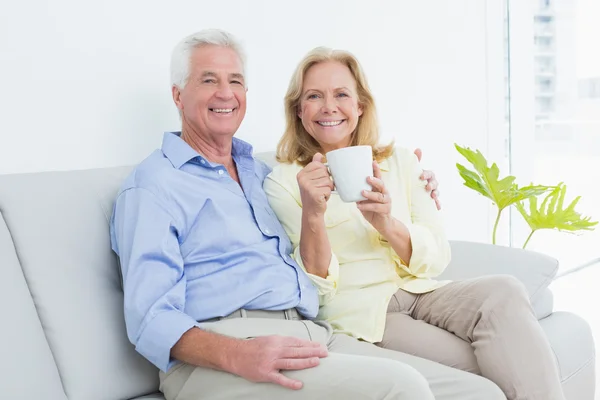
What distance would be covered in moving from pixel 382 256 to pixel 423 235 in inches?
4.7

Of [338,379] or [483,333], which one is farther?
[483,333]

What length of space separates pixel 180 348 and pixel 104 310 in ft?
0.71

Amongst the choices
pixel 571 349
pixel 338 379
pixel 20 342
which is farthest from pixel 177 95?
pixel 571 349

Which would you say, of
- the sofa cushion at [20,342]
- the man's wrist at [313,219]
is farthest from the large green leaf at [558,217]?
the sofa cushion at [20,342]

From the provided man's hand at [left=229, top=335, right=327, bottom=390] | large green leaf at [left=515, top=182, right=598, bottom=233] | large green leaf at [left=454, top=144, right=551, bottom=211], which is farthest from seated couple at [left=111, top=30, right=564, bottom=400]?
large green leaf at [left=515, top=182, right=598, bottom=233]

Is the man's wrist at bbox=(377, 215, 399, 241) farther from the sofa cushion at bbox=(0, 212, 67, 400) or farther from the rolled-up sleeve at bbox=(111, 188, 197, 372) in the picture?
the sofa cushion at bbox=(0, 212, 67, 400)

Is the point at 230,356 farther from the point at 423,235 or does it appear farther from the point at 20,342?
the point at 423,235

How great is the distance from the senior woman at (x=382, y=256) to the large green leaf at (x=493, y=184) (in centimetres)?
72

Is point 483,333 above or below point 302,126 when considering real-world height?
below

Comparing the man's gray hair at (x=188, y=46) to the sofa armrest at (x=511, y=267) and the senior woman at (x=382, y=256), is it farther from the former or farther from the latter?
the sofa armrest at (x=511, y=267)

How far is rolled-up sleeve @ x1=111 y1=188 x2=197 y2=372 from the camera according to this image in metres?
1.36

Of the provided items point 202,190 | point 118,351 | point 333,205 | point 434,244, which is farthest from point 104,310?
point 434,244

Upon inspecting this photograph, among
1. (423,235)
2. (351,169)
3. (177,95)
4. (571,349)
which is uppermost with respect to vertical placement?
(177,95)

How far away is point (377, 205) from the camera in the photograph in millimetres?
1567
